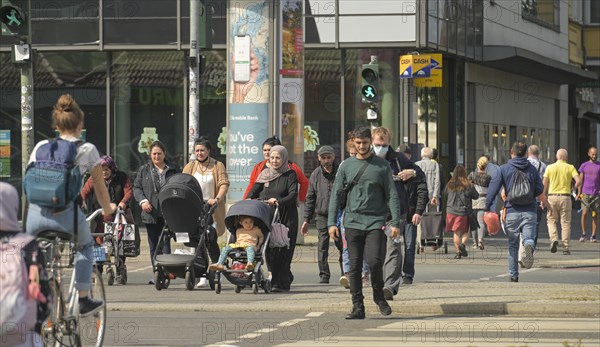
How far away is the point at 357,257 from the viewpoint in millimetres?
13906

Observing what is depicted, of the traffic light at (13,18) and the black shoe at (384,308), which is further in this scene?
the traffic light at (13,18)

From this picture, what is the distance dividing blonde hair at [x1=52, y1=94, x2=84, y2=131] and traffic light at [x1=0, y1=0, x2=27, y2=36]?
264 inches

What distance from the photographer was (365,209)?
13.8m

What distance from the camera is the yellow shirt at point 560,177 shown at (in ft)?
86.1

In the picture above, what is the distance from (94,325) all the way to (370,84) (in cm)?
1398

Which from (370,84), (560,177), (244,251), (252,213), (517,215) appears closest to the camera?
(252,213)

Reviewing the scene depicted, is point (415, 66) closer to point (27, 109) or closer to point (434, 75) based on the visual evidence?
point (434, 75)

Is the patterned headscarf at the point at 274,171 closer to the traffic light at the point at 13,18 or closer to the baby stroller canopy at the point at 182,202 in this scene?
the baby stroller canopy at the point at 182,202

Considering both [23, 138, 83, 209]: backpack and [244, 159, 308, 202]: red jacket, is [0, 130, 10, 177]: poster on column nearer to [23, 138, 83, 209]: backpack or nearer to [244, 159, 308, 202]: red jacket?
[244, 159, 308, 202]: red jacket

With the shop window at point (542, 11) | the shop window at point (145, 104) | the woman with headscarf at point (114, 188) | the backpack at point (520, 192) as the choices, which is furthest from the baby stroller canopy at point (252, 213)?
the shop window at point (542, 11)

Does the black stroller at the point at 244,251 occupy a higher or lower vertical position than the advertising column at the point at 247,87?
lower

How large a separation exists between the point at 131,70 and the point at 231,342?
1959 centimetres

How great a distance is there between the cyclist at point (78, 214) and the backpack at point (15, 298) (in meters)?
2.29

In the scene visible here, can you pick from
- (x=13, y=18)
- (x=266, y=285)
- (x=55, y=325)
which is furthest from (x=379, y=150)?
(x=55, y=325)
